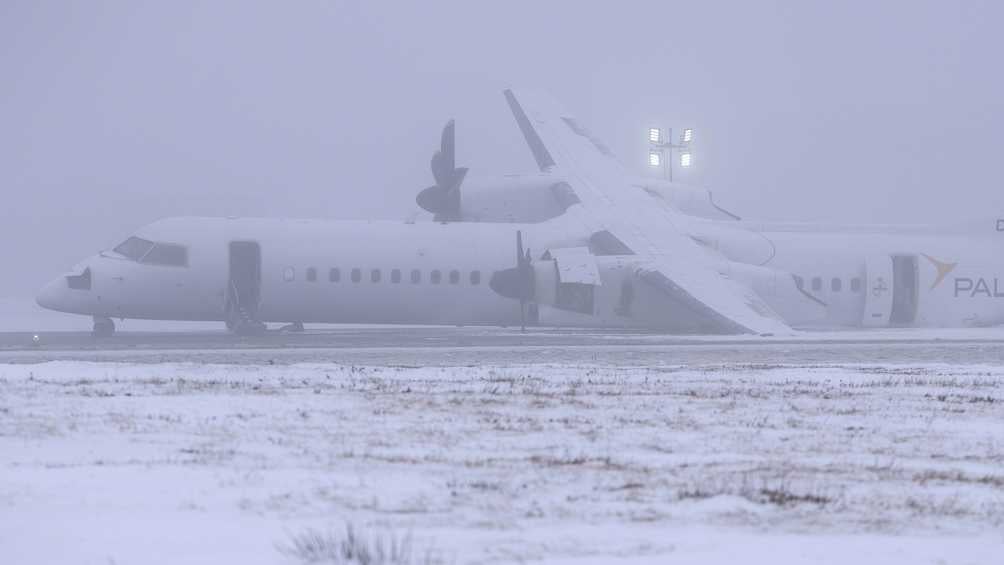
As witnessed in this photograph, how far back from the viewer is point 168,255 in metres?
37.2

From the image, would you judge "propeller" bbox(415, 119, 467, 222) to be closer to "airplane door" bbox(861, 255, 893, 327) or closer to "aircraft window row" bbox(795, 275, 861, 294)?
"aircraft window row" bbox(795, 275, 861, 294)

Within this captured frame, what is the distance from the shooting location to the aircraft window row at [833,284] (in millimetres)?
39344

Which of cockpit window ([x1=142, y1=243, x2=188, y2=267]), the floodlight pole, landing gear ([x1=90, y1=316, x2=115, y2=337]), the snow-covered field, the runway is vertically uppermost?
the floodlight pole

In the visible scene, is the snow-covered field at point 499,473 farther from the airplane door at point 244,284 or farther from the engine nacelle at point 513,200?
the engine nacelle at point 513,200

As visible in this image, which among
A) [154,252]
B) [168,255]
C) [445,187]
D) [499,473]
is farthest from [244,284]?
[499,473]

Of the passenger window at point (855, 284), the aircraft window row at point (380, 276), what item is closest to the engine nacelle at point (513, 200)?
the aircraft window row at point (380, 276)

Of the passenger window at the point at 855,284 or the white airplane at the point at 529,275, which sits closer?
the white airplane at the point at 529,275

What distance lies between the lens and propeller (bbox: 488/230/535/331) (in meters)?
36.8

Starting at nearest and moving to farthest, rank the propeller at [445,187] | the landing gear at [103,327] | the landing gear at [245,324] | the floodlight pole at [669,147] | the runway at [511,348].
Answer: the runway at [511,348], the landing gear at [245,324], the landing gear at [103,327], the propeller at [445,187], the floodlight pole at [669,147]

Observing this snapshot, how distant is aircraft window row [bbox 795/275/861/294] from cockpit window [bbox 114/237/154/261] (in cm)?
1657

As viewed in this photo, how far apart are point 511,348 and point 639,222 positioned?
982cm

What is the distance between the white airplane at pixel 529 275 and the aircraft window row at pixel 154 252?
0.03 meters

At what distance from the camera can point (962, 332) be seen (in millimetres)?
38469

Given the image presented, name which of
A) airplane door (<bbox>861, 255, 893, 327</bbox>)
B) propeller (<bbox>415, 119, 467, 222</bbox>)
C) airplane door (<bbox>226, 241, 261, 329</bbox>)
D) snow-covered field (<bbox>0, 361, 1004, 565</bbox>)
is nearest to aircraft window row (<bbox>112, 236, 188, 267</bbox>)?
airplane door (<bbox>226, 241, 261, 329</bbox>)
